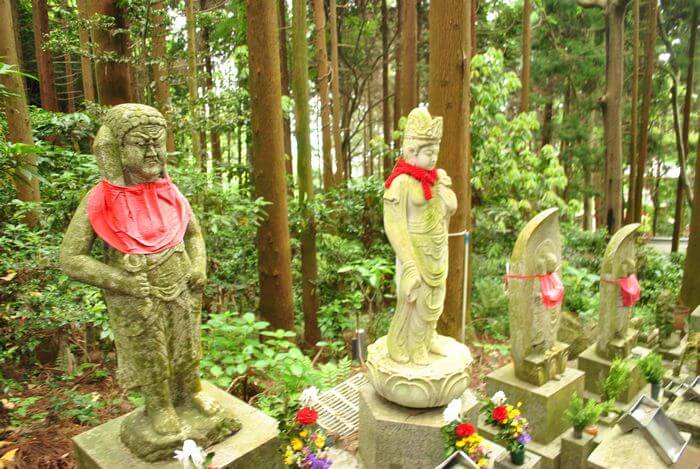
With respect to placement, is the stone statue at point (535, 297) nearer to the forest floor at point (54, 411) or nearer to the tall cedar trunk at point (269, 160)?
the forest floor at point (54, 411)

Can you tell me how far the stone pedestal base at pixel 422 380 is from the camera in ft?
11.6

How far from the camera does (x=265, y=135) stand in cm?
581

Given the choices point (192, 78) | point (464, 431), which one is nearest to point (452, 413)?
point (464, 431)

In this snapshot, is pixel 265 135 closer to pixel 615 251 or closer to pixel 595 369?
pixel 615 251

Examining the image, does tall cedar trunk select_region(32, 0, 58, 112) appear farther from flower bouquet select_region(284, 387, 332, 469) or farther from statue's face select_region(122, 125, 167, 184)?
flower bouquet select_region(284, 387, 332, 469)

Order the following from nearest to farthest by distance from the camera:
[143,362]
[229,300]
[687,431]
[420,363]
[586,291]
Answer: [143,362]
[420,363]
[687,431]
[229,300]
[586,291]

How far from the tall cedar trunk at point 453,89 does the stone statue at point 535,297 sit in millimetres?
1050

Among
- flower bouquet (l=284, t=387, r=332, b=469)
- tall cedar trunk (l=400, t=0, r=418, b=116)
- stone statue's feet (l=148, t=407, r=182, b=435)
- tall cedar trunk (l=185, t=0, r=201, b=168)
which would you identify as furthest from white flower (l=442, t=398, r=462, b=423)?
tall cedar trunk (l=400, t=0, r=418, b=116)

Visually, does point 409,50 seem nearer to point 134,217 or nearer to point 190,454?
point 134,217

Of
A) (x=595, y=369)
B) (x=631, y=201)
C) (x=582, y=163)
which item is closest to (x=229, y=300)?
(x=595, y=369)

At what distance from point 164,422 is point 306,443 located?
89cm

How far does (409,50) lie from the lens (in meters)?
9.47

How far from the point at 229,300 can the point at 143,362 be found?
490 centimetres

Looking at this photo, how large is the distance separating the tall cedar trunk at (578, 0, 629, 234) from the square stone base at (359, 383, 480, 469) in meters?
10.3
